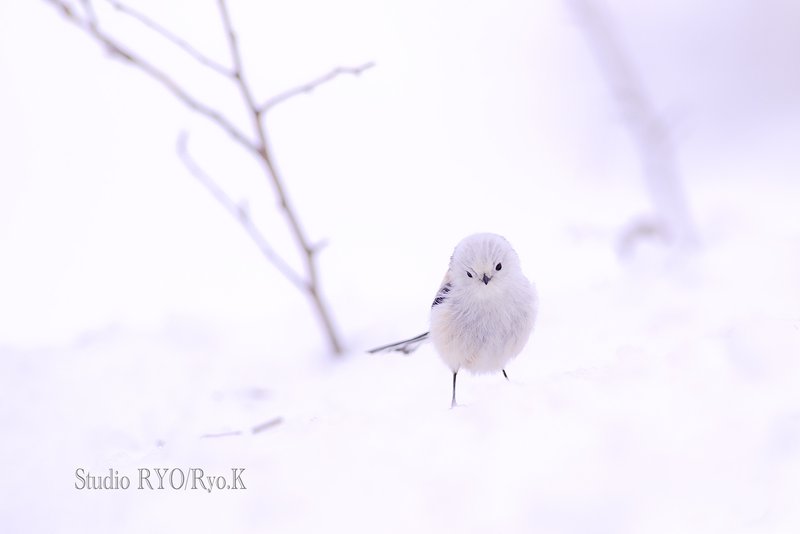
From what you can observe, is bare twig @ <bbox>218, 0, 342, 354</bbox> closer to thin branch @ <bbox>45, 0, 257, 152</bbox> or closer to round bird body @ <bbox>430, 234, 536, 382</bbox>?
thin branch @ <bbox>45, 0, 257, 152</bbox>

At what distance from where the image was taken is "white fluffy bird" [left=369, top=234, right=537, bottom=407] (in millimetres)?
2088

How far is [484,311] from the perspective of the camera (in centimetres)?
211

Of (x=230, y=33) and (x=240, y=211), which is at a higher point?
(x=230, y=33)

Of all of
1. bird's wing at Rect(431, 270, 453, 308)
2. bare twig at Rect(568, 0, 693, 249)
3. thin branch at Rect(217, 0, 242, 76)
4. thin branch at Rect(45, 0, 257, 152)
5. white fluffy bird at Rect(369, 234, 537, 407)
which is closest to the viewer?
white fluffy bird at Rect(369, 234, 537, 407)

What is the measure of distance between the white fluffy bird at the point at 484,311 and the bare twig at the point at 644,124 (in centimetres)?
233

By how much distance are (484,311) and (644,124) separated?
108 inches

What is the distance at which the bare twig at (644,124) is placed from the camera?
167 inches

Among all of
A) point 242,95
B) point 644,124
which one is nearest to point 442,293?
point 242,95

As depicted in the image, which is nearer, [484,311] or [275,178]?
[484,311]

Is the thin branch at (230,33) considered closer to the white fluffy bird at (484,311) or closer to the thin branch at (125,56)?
the thin branch at (125,56)

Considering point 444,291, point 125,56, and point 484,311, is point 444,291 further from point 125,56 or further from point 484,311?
point 125,56

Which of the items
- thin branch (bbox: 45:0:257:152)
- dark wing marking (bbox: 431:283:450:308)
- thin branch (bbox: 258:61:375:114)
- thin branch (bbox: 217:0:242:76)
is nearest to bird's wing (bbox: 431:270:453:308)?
dark wing marking (bbox: 431:283:450:308)

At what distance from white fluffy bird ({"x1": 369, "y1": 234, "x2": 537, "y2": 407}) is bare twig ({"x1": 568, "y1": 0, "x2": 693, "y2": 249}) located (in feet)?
7.64

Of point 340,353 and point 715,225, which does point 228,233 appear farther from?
point 715,225
